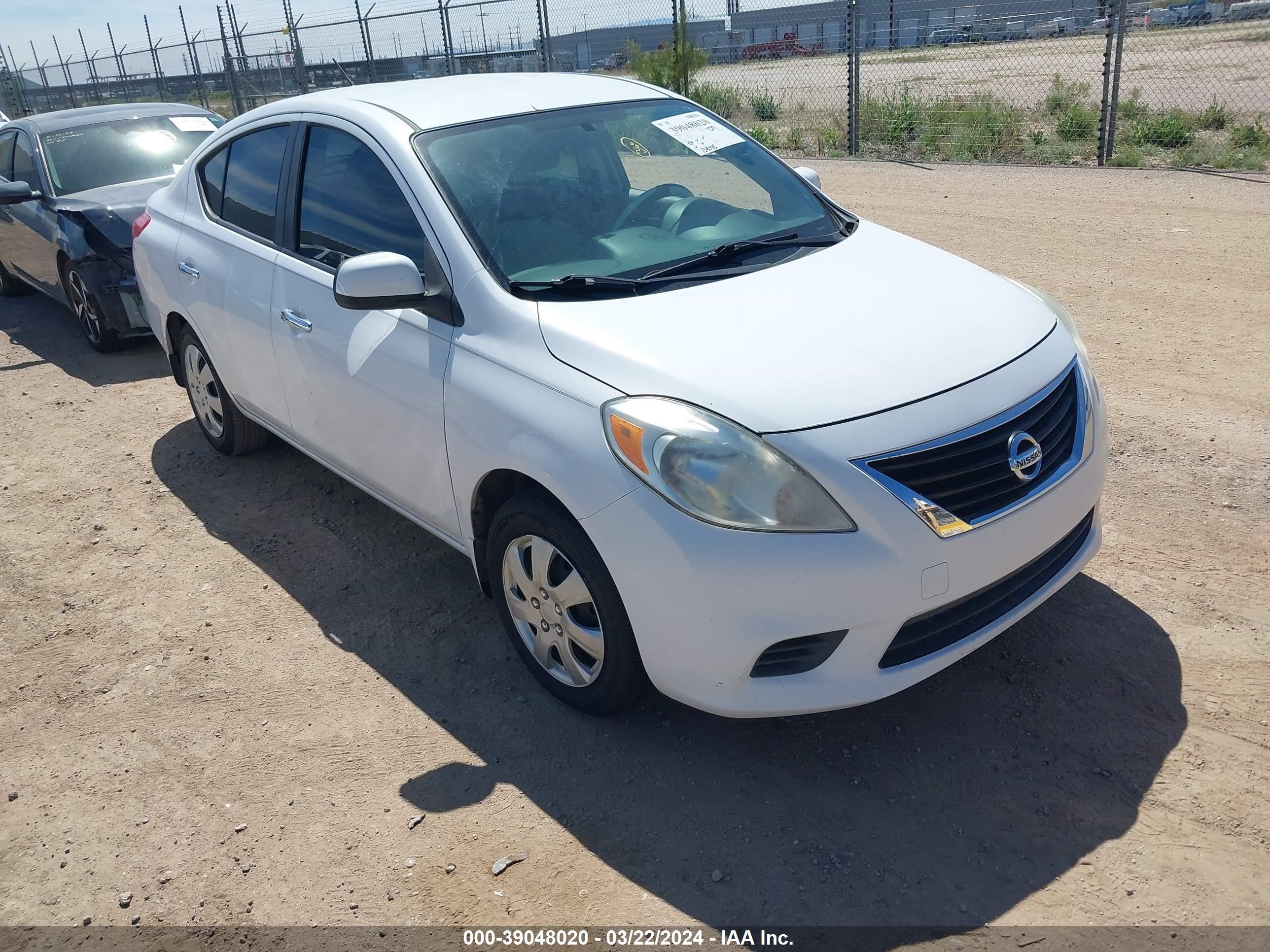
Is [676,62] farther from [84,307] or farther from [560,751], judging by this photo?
[560,751]

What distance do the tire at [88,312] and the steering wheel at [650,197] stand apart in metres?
5.07

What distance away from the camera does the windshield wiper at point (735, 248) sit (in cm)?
339

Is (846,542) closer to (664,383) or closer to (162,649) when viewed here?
(664,383)

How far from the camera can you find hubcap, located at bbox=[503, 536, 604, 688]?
10.1 feet

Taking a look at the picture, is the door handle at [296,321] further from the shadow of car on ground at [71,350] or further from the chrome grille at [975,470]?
the shadow of car on ground at [71,350]

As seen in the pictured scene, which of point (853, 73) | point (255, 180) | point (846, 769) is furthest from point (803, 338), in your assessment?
point (853, 73)

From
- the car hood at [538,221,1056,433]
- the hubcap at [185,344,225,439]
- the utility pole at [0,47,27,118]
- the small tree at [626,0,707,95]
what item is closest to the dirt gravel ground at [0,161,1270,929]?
the car hood at [538,221,1056,433]

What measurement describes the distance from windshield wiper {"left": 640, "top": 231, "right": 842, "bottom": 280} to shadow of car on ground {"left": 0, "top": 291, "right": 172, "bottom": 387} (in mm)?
5010

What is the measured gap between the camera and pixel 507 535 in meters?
3.22

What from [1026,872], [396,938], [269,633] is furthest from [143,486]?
[1026,872]

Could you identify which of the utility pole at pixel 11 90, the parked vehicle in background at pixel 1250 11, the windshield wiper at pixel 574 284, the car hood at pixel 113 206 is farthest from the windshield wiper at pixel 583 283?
the utility pole at pixel 11 90

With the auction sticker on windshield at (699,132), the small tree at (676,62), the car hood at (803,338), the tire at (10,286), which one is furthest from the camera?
the small tree at (676,62)

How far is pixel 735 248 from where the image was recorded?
3584 mm

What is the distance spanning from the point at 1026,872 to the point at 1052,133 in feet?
44.2
